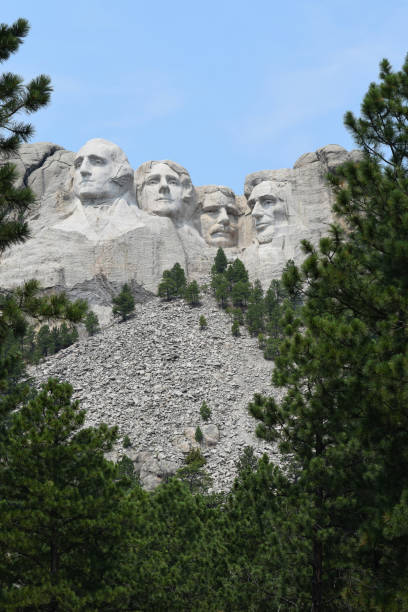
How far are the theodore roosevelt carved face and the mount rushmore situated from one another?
0.07 metres

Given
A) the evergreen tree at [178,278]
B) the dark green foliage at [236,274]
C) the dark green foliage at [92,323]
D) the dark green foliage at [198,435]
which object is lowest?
the dark green foliage at [198,435]

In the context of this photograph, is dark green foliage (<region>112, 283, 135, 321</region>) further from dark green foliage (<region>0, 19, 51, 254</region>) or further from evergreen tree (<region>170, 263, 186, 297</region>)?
dark green foliage (<region>0, 19, 51, 254</region>)

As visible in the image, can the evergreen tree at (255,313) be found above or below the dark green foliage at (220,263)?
below

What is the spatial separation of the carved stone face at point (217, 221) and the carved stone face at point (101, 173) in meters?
6.54

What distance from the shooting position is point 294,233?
5700cm

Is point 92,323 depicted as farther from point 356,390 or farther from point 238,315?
point 356,390

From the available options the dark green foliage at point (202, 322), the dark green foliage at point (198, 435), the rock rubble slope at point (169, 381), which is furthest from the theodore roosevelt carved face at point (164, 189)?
the dark green foliage at point (198, 435)

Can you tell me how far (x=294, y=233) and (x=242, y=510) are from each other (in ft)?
137

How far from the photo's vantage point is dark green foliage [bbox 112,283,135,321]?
51.5 metres

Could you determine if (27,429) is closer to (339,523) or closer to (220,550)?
(220,550)

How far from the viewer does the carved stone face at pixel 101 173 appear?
55.3 m

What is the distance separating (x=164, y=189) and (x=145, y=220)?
335 centimetres

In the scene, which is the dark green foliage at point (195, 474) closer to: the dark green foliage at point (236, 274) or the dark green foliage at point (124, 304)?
the dark green foliage at point (124, 304)

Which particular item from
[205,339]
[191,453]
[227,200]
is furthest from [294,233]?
[191,453]
